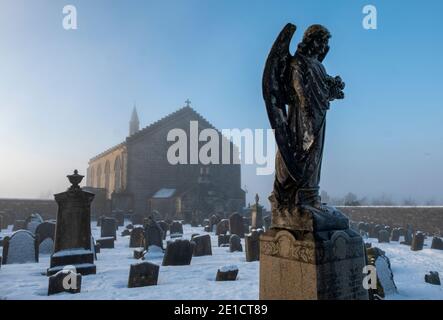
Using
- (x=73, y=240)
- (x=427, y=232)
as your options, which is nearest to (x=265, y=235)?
(x=73, y=240)

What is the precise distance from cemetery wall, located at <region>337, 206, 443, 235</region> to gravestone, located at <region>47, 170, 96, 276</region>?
865 inches

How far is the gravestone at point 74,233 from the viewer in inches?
327

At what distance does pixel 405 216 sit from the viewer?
22.9 m

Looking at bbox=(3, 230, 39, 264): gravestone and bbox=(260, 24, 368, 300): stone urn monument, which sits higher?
bbox=(260, 24, 368, 300): stone urn monument

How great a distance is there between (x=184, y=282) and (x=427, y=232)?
20.8 m

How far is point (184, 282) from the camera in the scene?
23.7 ft

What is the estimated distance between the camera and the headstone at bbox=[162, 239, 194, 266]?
940 cm

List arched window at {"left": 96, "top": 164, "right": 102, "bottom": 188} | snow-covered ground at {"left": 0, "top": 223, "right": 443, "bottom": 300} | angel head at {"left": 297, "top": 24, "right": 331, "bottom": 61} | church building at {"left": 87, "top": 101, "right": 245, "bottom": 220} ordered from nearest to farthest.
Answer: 1. angel head at {"left": 297, "top": 24, "right": 331, "bottom": 61}
2. snow-covered ground at {"left": 0, "top": 223, "right": 443, "bottom": 300}
3. church building at {"left": 87, "top": 101, "right": 245, "bottom": 220}
4. arched window at {"left": 96, "top": 164, "right": 102, "bottom": 188}

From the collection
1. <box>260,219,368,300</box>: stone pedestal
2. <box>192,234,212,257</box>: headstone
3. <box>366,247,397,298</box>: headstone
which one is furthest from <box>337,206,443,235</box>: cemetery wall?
<box>260,219,368,300</box>: stone pedestal

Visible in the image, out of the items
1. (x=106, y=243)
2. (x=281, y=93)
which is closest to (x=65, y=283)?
(x=281, y=93)

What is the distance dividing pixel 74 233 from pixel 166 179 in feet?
Answer: 83.2

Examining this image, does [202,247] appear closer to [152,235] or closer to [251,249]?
[152,235]

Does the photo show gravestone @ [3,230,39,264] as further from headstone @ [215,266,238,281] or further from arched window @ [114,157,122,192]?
arched window @ [114,157,122,192]
